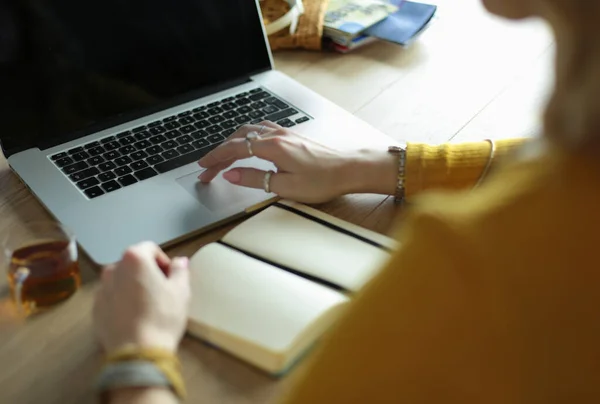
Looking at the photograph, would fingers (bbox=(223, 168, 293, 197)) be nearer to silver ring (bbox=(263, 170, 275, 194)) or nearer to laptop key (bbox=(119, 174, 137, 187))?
silver ring (bbox=(263, 170, 275, 194))

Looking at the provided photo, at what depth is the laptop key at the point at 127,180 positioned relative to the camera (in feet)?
2.97

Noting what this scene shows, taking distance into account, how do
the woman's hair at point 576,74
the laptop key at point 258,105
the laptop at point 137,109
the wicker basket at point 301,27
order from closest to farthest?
the woman's hair at point 576,74, the laptop at point 137,109, the laptop key at point 258,105, the wicker basket at point 301,27

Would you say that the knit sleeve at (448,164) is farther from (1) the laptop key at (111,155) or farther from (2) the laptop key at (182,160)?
(1) the laptop key at (111,155)

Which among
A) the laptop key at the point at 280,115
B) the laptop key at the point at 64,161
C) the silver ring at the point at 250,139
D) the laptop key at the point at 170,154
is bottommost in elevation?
the laptop key at the point at 280,115

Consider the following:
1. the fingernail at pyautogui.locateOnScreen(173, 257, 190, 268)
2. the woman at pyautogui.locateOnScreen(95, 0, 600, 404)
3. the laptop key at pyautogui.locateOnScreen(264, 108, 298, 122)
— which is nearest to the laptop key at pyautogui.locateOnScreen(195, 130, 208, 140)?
the laptop key at pyautogui.locateOnScreen(264, 108, 298, 122)

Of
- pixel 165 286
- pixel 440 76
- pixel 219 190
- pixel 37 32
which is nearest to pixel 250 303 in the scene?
pixel 165 286

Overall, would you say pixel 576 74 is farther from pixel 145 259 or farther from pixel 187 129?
pixel 187 129

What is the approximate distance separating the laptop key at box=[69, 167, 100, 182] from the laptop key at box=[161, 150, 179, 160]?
94 mm

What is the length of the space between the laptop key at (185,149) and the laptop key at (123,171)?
8 centimetres

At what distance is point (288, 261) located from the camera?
77 centimetres

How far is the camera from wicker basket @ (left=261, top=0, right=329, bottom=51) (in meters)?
1.30

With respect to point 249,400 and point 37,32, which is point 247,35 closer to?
point 37,32

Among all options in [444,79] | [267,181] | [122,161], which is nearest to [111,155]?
[122,161]

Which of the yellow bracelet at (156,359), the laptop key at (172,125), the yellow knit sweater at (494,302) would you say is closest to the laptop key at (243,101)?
the laptop key at (172,125)
